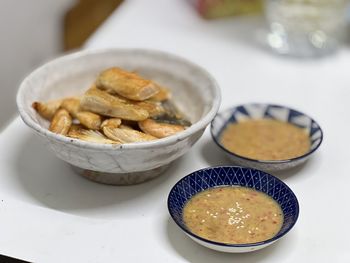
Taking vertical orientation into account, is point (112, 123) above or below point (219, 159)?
above

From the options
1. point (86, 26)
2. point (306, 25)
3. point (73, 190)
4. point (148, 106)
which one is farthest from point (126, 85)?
point (86, 26)

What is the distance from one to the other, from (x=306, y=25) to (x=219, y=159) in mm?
417

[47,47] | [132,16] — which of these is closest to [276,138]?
[132,16]

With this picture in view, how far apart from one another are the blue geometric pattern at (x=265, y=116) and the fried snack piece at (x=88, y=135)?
0.16 meters

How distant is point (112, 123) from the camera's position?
0.74 meters

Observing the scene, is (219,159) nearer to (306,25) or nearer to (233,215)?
(233,215)

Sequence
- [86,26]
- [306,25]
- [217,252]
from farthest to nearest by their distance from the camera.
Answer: [86,26]
[306,25]
[217,252]

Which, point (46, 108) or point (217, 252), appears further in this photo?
point (46, 108)

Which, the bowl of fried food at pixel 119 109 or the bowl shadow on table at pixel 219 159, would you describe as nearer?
the bowl of fried food at pixel 119 109

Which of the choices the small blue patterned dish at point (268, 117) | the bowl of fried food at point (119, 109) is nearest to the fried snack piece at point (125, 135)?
the bowl of fried food at point (119, 109)

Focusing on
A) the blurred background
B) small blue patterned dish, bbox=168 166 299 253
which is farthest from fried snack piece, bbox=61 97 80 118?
the blurred background

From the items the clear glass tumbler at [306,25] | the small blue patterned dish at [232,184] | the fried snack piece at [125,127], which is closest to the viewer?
the small blue patterned dish at [232,184]

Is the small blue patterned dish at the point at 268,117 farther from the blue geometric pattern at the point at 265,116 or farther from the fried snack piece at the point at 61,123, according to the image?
the fried snack piece at the point at 61,123

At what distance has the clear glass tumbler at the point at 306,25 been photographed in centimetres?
110
